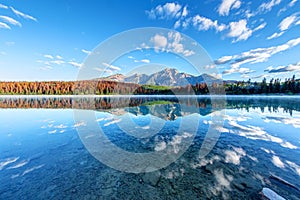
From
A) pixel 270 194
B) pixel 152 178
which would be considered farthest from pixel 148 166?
pixel 270 194

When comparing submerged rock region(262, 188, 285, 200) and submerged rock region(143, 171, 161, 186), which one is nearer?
submerged rock region(262, 188, 285, 200)

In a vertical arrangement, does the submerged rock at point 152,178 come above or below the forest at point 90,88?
below

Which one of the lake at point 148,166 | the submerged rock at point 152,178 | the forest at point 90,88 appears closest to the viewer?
the lake at point 148,166

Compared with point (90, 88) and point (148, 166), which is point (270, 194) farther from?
point (90, 88)

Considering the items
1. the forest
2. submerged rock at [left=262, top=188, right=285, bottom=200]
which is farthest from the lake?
the forest

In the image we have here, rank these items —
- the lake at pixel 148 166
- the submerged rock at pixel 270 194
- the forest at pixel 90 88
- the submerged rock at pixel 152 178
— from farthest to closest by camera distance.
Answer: the forest at pixel 90 88 < the submerged rock at pixel 152 178 < the lake at pixel 148 166 < the submerged rock at pixel 270 194

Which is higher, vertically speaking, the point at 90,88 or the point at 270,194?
the point at 90,88

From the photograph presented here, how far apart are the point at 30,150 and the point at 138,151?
6.21 metres

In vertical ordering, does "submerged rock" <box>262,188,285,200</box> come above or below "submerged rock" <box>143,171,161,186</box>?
above

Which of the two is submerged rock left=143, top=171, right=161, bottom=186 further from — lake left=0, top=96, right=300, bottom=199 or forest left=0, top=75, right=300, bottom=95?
forest left=0, top=75, right=300, bottom=95

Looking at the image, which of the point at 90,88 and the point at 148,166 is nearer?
the point at 148,166

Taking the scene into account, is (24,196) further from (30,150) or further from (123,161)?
(30,150)

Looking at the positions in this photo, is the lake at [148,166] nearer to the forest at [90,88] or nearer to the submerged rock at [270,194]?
the submerged rock at [270,194]

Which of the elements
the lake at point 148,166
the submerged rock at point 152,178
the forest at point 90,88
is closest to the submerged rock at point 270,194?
the lake at point 148,166
